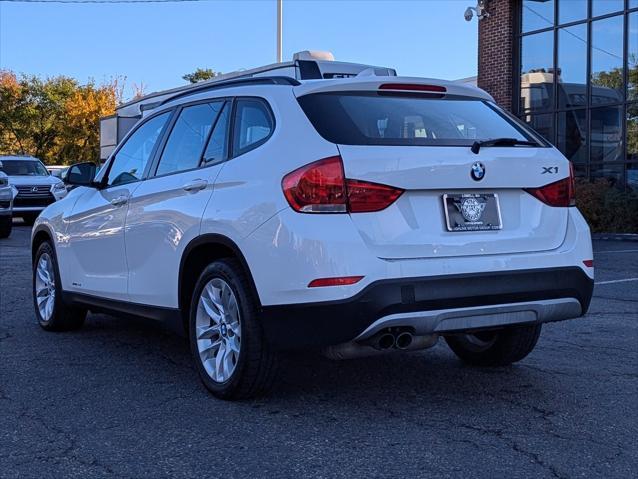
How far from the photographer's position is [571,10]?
19.8m

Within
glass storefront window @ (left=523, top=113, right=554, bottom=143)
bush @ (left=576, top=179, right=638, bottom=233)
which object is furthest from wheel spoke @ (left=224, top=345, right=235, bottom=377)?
glass storefront window @ (left=523, top=113, right=554, bottom=143)

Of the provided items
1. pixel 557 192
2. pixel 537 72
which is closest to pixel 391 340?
pixel 557 192

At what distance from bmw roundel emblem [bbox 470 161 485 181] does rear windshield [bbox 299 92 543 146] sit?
0.15m

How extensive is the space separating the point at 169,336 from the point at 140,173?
1533 mm

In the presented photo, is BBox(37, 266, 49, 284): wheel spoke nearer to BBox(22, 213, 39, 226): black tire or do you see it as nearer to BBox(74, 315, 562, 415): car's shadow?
BBox(74, 315, 562, 415): car's shadow

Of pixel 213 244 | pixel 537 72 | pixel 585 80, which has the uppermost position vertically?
pixel 537 72

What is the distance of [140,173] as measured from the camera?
18.6ft

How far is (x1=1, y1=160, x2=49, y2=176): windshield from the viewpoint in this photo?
22656 millimetres

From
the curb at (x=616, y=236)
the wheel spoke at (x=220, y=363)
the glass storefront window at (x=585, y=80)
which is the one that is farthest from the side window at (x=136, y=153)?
the glass storefront window at (x=585, y=80)

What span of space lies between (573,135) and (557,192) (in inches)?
639

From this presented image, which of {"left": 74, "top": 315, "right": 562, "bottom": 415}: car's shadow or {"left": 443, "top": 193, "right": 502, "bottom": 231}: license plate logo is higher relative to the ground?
{"left": 443, "top": 193, "right": 502, "bottom": 231}: license plate logo

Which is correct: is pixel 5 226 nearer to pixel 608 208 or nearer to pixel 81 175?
pixel 81 175

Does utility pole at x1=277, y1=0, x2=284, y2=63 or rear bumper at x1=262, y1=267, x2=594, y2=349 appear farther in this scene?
utility pole at x1=277, y1=0, x2=284, y2=63

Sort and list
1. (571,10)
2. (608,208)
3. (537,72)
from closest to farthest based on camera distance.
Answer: (608,208) → (571,10) → (537,72)
